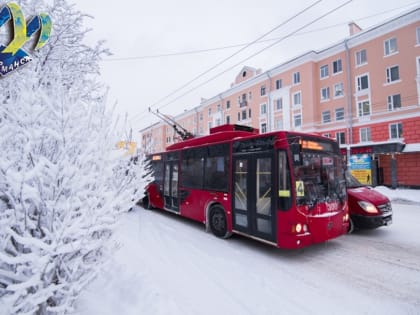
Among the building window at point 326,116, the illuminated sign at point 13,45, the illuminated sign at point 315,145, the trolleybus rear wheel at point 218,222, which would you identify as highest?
the building window at point 326,116

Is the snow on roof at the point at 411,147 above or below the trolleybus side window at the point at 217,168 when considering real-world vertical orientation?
above

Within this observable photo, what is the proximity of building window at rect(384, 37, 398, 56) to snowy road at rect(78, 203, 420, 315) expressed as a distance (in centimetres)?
2023

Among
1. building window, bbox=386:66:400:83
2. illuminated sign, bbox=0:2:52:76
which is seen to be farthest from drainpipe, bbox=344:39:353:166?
illuminated sign, bbox=0:2:52:76

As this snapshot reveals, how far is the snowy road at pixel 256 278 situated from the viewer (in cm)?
297

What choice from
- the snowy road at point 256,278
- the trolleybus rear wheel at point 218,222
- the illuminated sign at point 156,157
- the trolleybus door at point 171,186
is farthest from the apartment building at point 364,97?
the snowy road at point 256,278

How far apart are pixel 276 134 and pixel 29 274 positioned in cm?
431

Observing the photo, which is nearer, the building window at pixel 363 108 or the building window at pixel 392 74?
the building window at pixel 392 74

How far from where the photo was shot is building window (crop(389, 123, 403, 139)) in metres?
19.2

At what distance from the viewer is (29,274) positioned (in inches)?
71.1

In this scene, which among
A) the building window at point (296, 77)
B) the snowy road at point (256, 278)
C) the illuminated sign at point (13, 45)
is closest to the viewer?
the snowy road at point (256, 278)

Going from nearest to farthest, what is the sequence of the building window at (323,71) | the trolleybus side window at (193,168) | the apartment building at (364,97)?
the trolleybus side window at (193,168) < the apartment building at (364,97) < the building window at (323,71)

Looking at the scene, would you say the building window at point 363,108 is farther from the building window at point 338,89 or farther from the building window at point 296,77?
the building window at point 296,77

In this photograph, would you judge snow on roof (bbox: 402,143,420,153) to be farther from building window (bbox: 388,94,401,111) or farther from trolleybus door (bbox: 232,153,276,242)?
trolleybus door (bbox: 232,153,276,242)

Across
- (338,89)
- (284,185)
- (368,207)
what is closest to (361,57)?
(338,89)
